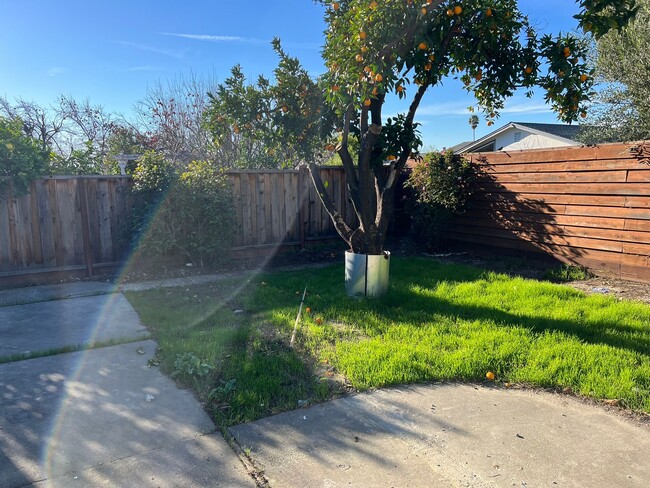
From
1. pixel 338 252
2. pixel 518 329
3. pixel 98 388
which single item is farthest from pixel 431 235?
pixel 98 388

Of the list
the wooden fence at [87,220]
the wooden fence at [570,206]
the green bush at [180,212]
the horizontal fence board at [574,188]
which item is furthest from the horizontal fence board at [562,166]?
the green bush at [180,212]

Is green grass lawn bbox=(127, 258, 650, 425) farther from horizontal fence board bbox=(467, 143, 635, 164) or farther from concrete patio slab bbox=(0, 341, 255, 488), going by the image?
horizontal fence board bbox=(467, 143, 635, 164)

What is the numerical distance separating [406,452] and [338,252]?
6406 mm

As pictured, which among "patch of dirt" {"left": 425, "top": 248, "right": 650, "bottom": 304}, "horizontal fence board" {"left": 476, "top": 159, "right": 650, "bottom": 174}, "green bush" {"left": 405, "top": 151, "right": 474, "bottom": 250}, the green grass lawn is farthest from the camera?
"green bush" {"left": 405, "top": 151, "right": 474, "bottom": 250}

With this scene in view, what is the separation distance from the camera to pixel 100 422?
2982 mm

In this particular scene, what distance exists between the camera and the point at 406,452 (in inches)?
105

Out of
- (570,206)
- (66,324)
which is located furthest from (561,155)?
(66,324)

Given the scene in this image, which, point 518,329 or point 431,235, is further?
point 431,235

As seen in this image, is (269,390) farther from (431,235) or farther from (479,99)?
(431,235)

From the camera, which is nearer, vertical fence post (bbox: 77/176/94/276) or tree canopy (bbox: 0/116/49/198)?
tree canopy (bbox: 0/116/49/198)

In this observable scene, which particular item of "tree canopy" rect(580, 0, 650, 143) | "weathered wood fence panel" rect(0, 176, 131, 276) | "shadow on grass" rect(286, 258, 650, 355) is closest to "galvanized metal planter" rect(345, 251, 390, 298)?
"shadow on grass" rect(286, 258, 650, 355)

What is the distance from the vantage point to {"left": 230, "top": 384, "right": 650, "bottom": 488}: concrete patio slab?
2451 mm

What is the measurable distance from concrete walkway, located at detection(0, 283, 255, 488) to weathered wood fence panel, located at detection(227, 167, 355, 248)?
3.98 meters

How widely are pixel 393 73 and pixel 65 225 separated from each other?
548cm
